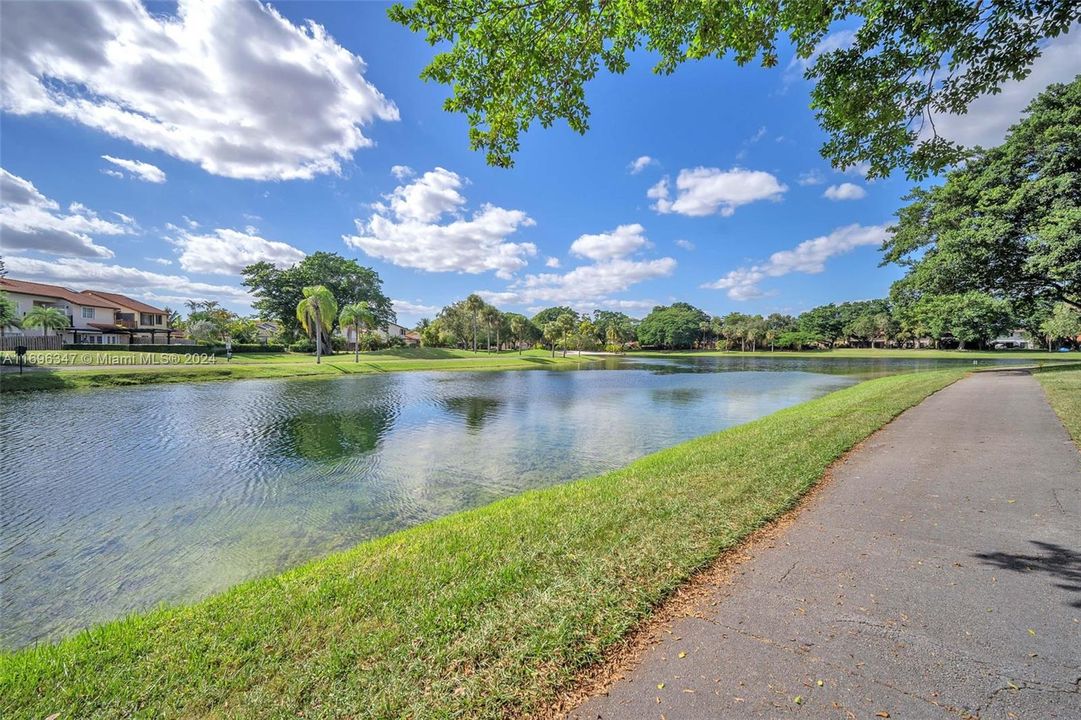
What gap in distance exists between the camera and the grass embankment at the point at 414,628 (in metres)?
2.49

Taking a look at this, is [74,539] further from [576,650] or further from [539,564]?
[576,650]

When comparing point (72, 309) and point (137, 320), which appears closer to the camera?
point (72, 309)

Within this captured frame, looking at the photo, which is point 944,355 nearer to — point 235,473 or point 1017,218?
point 1017,218

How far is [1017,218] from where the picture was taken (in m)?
19.0

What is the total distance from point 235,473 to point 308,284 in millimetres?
63653

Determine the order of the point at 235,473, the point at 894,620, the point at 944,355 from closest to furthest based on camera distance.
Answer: the point at 894,620, the point at 235,473, the point at 944,355

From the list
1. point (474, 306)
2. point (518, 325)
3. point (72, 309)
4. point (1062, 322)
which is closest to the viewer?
point (1062, 322)

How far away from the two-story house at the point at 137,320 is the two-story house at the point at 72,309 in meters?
1.16

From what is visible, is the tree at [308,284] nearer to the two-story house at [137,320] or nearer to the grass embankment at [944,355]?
the two-story house at [137,320]

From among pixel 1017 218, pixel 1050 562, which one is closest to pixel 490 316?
pixel 1017 218

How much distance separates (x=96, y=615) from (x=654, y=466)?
25.8ft

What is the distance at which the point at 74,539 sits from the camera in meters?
6.48

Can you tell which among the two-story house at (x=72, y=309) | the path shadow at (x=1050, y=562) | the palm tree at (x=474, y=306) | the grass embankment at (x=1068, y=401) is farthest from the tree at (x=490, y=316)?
the path shadow at (x=1050, y=562)

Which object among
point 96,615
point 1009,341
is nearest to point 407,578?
point 96,615
